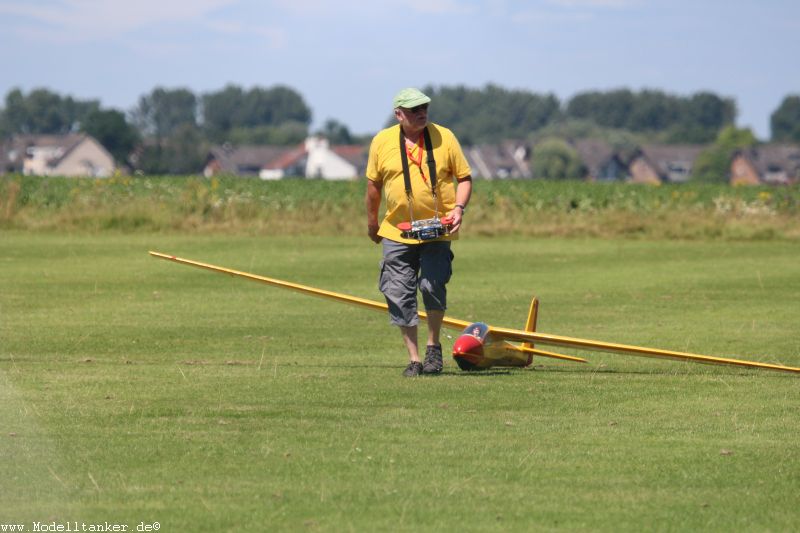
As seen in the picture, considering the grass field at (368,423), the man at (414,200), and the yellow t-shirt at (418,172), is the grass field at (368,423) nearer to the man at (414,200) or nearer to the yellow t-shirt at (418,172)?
the man at (414,200)

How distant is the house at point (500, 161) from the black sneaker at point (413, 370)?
138 m

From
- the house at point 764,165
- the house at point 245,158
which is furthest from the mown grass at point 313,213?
the house at point 764,165

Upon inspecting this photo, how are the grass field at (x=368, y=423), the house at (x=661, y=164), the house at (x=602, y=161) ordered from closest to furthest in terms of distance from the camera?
the grass field at (x=368, y=423) < the house at (x=602, y=161) < the house at (x=661, y=164)

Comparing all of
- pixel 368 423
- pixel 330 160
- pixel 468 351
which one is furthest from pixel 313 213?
pixel 330 160

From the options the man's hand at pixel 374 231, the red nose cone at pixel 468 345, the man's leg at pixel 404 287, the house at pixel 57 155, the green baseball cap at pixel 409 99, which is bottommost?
the house at pixel 57 155

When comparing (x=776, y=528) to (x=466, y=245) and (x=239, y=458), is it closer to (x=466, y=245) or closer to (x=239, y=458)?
(x=239, y=458)

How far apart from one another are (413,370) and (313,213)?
23375mm

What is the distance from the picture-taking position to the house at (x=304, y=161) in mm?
147750

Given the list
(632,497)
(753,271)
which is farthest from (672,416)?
(753,271)

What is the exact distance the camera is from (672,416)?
25.9 ft

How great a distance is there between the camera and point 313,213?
3284cm

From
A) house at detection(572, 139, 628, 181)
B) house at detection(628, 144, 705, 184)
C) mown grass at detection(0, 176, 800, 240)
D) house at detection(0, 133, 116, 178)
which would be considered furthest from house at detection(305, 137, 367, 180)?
mown grass at detection(0, 176, 800, 240)

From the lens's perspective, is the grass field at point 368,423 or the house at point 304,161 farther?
the house at point 304,161

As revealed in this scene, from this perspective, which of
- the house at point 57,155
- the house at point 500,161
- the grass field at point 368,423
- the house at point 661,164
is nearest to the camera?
the grass field at point 368,423
